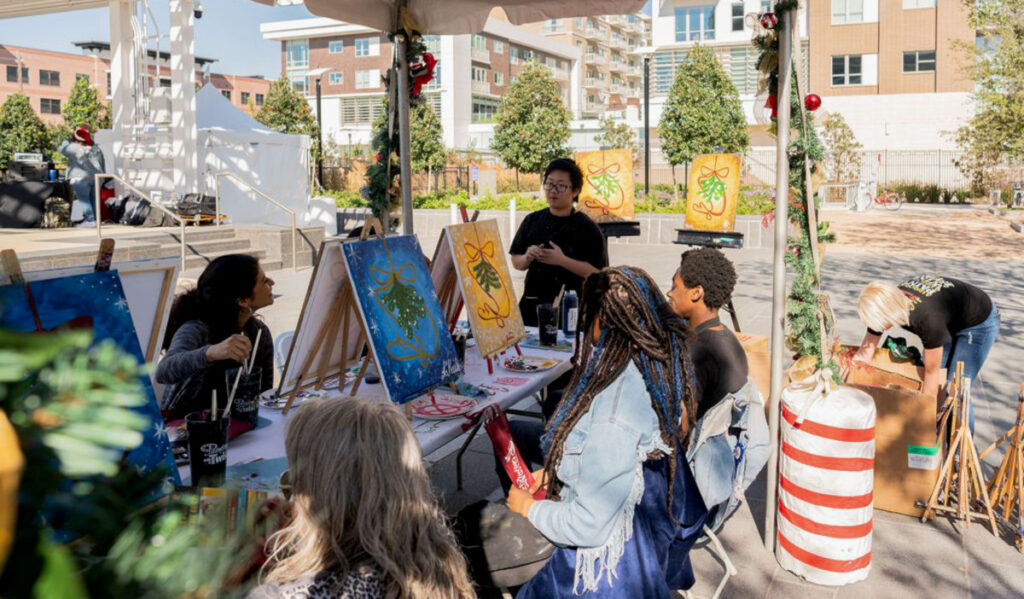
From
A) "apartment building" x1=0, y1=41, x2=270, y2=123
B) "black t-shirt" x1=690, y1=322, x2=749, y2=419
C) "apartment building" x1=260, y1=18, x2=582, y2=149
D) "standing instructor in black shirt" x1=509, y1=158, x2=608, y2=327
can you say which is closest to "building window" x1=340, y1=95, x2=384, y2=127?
"apartment building" x1=260, y1=18, x2=582, y2=149

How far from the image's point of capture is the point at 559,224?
5230 millimetres

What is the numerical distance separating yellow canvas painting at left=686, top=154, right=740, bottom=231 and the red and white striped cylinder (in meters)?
6.44

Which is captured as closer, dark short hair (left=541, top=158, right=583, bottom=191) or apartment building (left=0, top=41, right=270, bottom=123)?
dark short hair (left=541, top=158, right=583, bottom=191)

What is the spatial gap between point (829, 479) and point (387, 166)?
2.78 meters

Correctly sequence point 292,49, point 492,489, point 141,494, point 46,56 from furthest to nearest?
1. point 46,56
2. point 292,49
3. point 492,489
4. point 141,494

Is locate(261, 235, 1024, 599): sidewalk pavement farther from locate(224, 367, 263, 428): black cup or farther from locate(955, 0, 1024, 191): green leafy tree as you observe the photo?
locate(955, 0, 1024, 191): green leafy tree

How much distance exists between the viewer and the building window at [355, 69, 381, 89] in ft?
190

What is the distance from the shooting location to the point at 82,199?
16.6 metres

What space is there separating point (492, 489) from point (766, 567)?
160 centimetres

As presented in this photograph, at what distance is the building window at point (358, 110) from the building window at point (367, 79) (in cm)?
84

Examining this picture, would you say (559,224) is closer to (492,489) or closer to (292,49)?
(492,489)

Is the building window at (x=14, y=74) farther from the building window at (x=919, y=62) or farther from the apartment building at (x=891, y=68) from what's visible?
the building window at (x=919, y=62)

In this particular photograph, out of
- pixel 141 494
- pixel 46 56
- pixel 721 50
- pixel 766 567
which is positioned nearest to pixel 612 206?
pixel 766 567

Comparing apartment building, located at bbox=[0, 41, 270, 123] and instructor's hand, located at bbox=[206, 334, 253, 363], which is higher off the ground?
apartment building, located at bbox=[0, 41, 270, 123]
